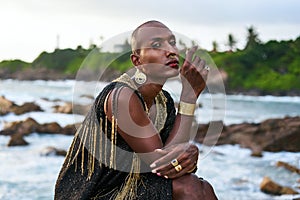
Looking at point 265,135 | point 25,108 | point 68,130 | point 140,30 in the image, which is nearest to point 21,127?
point 68,130

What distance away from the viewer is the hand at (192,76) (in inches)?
62.9

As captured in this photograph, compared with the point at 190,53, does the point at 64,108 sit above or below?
below

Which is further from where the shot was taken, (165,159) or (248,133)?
(248,133)

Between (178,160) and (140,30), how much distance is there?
381 millimetres

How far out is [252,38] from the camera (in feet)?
44.0

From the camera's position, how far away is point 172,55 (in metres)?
1.62

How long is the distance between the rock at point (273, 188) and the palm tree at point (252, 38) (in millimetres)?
6305

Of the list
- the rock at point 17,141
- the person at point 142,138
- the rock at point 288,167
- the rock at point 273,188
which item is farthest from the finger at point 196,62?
the rock at point 17,141

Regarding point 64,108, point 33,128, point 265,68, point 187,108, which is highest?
point 187,108

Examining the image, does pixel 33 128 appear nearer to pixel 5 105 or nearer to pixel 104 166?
pixel 5 105

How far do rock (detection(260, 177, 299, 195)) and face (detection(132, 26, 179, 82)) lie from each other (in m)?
4.50

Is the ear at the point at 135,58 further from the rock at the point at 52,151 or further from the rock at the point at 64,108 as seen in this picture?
the rock at the point at 64,108

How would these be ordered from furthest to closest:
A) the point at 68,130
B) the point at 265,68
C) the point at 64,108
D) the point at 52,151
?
the point at 265,68 < the point at 64,108 < the point at 68,130 < the point at 52,151

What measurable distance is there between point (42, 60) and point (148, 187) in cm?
815
